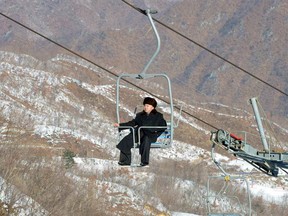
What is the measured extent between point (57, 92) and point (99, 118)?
22.1ft

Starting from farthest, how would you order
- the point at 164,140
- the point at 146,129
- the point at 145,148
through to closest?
the point at 164,140 < the point at 146,129 < the point at 145,148

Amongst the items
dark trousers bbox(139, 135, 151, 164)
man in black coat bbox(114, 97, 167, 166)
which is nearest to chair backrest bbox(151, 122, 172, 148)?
man in black coat bbox(114, 97, 167, 166)

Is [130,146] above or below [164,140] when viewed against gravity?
below

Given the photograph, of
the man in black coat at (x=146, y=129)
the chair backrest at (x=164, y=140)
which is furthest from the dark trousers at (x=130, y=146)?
the chair backrest at (x=164, y=140)

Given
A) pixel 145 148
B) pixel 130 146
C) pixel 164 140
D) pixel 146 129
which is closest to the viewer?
pixel 145 148

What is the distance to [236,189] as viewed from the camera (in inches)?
2822

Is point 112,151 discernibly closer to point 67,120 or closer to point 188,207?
point 67,120

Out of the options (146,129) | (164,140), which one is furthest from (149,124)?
(164,140)

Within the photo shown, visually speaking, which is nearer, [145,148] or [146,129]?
[145,148]

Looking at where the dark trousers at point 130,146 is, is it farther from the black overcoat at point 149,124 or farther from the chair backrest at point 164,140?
the chair backrest at point 164,140

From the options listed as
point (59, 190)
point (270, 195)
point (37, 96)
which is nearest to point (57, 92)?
point (37, 96)

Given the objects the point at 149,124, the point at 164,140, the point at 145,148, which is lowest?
the point at 145,148

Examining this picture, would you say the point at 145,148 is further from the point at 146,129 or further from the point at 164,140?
the point at 164,140

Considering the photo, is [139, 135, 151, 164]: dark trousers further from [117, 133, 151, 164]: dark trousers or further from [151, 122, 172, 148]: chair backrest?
[151, 122, 172, 148]: chair backrest
